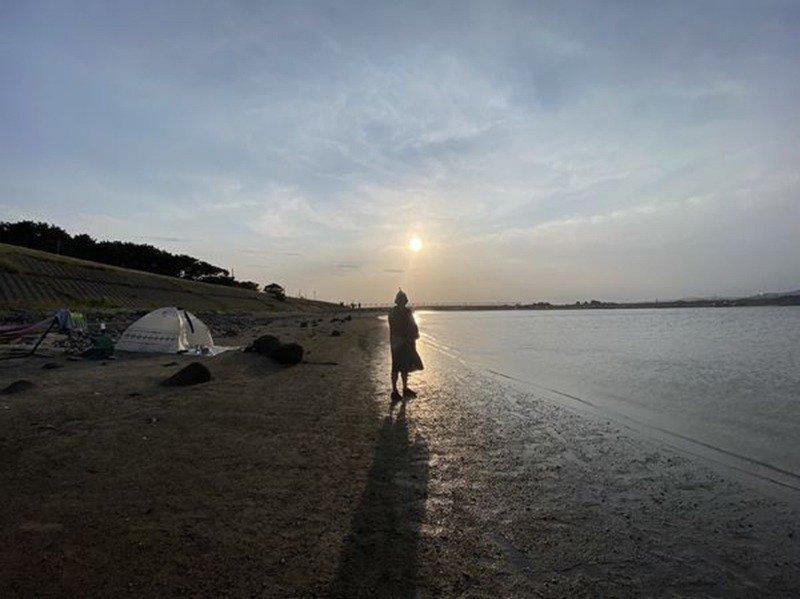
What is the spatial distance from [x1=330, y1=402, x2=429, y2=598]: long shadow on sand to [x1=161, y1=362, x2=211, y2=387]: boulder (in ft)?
22.8

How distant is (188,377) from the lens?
1345 centimetres

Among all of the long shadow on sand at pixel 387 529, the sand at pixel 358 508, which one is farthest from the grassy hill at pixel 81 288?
the long shadow on sand at pixel 387 529

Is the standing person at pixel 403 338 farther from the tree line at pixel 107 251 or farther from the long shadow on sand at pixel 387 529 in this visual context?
the tree line at pixel 107 251

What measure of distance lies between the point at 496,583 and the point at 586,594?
0.72m

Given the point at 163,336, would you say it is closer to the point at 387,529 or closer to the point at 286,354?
the point at 286,354

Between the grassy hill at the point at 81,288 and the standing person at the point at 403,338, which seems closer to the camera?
the standing person at the point at 403,338

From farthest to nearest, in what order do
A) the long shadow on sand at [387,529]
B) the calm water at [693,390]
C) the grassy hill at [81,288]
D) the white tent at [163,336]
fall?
the grassy hill at [81,288]
the white tent at [163,336]
the calm water at [693,390]
the long shadow on sand at [387,529]

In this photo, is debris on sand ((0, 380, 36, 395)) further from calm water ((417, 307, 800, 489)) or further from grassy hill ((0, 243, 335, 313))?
grassy hill ((0, 243, 335, 313))

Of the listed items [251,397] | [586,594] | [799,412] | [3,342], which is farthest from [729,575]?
[3,342]

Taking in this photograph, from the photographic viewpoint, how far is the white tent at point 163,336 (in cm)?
2139

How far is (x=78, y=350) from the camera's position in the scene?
2002 centimetres

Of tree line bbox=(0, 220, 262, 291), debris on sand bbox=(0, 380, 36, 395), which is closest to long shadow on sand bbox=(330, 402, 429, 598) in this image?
debris on sand bbox=(0, 380, 36, 395)

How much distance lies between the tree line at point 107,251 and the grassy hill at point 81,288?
91.5 feet

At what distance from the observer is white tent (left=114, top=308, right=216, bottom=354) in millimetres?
21391
